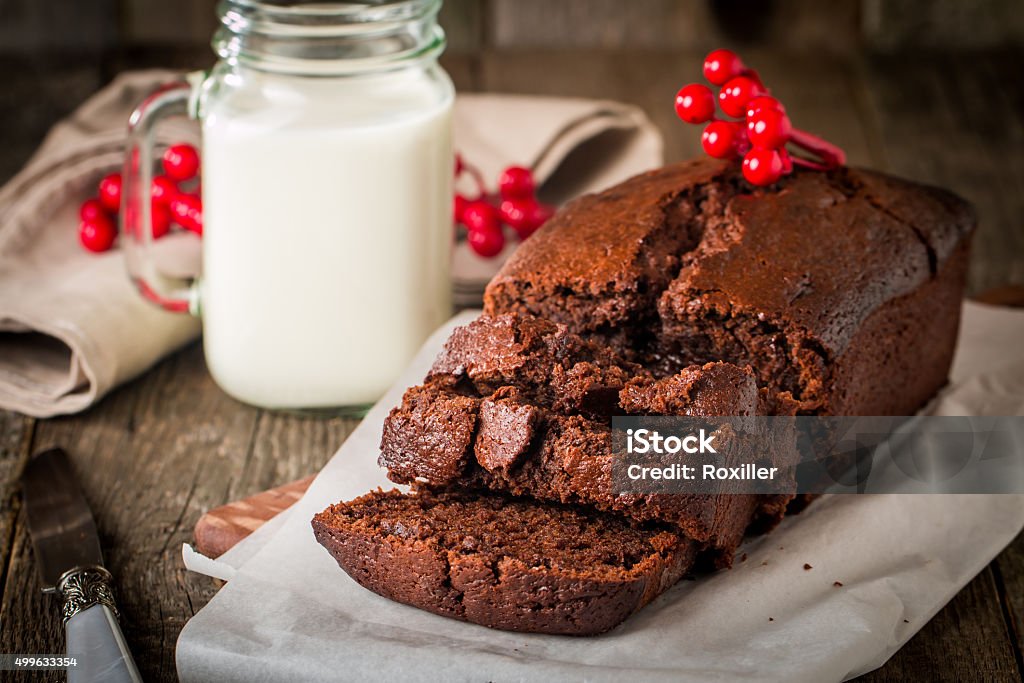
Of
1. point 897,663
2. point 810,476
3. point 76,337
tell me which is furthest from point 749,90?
point 76,337

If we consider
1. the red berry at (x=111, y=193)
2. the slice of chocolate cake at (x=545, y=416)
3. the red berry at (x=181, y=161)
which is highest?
the slice of chocolate cake at (x=545, y=416)

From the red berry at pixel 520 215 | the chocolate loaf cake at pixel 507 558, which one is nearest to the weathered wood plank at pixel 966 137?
the red berry at pixel 520 215

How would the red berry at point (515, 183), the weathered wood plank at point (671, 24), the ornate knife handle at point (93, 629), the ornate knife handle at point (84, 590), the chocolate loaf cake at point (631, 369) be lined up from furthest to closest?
1. the weathered wood plank at point (671, 24)
2. the red berry at point (515, 183)
3. the ornate knife handle at point (84, 590)
4. the chocolate loaf cake at point (631, 369)
5. the ornate knife handle at point (93, 629)

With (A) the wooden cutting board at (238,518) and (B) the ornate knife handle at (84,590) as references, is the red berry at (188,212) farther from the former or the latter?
(B) the ornate knife handle at (84,590)

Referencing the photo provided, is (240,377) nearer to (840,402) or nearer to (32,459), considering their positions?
(32,459)

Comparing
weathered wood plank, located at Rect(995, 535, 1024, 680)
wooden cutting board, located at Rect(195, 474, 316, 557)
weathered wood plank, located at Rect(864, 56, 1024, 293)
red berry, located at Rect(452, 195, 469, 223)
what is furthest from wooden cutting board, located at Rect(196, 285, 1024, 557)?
weathered wood plank, located at Rect(864, 56, 1024, 293)

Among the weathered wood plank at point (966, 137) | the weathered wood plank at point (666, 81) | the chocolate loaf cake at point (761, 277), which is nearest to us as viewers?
the chocolate loaf cake at point (761, 277)

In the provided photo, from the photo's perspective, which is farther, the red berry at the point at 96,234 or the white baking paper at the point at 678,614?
the red berry at the point at 96,234

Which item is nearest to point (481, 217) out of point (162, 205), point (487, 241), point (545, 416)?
point (487, 241)
